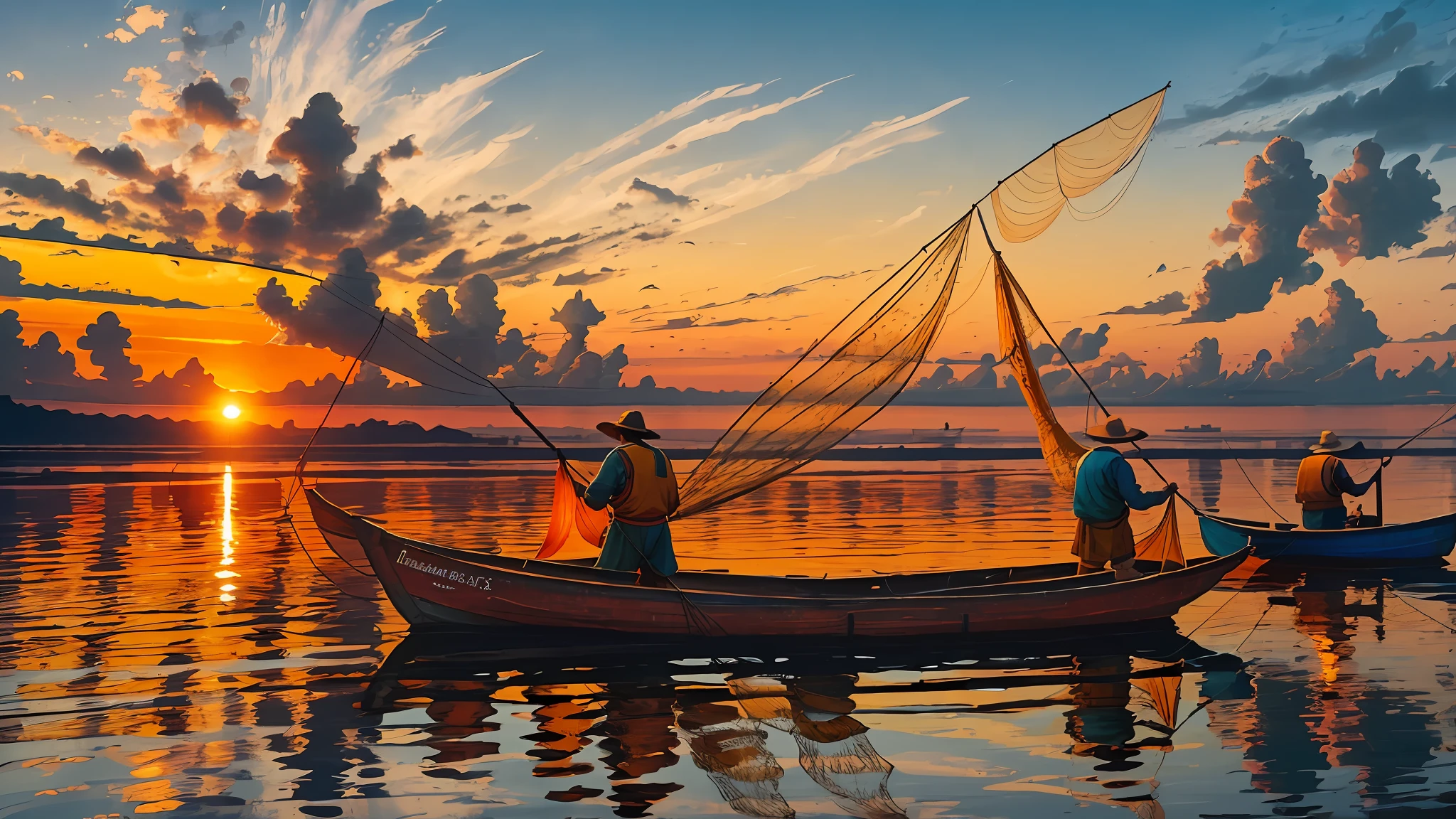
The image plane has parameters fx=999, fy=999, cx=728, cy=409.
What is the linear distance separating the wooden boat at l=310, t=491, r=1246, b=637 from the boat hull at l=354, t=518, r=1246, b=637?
14 millimetres

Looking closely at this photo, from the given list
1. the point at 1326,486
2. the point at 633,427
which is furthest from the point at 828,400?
the point at 1326,486

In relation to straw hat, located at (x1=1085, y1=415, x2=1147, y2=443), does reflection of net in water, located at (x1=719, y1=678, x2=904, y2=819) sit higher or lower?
lower

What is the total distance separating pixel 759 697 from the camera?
11.4 meters

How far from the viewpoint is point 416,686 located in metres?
11.8

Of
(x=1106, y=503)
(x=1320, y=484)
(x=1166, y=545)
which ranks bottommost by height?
(x=1166, y=545)

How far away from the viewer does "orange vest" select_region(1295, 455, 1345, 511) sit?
848 inches

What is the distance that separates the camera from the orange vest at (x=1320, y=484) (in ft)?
70.7

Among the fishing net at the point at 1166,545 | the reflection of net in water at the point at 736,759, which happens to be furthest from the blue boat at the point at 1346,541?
the reflection of net in water at the point at 736,759

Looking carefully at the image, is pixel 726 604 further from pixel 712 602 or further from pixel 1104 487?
pixel 1104 487

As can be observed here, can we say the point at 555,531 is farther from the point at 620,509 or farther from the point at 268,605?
the point at 268,605

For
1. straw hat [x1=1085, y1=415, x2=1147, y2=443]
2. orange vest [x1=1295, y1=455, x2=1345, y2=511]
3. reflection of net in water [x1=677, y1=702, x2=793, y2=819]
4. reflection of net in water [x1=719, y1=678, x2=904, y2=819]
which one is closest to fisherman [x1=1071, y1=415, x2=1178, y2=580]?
straw hat [x1=1085, y1=415, x2=1147, y2=443]

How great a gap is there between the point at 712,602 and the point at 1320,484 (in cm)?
1547

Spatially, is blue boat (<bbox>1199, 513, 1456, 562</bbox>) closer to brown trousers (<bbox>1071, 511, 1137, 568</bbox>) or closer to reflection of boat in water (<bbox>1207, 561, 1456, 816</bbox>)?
reflection of boat in water (<bbox>1207, 561, 1456, 816</bbox>)

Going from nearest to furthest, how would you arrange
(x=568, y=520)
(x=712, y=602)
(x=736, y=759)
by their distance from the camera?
(x=736, y=759) < (x=712, y=602) < (x=568, y=520)
